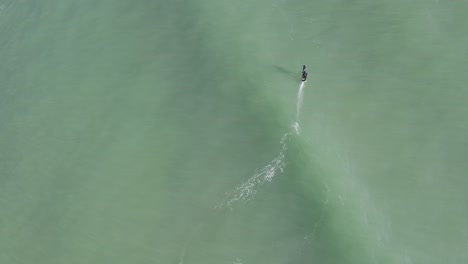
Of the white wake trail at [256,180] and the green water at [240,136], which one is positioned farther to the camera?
the white wake trail at [256,180]

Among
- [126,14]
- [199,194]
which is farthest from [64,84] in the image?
[199,194]

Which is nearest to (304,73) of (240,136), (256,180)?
(240,136)

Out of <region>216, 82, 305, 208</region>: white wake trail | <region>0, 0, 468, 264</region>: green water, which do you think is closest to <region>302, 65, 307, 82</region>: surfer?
<region>0, 0, 468, 264</region>: green water

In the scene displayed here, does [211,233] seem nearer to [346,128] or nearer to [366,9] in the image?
[346,128]

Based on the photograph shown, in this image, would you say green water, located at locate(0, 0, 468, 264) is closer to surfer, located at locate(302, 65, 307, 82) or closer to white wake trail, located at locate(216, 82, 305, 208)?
white wake trail, located at locate(216, 82, 305, 208)

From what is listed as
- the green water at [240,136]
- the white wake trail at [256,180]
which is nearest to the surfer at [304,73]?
the green water at [240,136]

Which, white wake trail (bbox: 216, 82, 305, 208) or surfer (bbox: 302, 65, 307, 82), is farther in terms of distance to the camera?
surfer (bbox: 302, 65, 307, 82)

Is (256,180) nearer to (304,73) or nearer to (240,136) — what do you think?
(240,136)

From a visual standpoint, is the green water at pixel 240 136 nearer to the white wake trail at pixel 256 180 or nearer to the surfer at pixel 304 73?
the white wake trail at pixel 256 180
